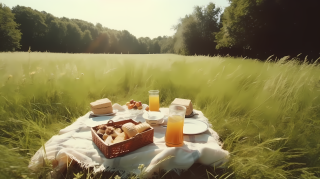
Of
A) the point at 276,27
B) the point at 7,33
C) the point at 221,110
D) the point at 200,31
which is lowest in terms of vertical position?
the point at 221,110

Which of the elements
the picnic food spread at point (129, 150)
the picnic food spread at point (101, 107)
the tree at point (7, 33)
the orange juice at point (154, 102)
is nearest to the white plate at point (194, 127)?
the picnic food spread at point (129, 150)

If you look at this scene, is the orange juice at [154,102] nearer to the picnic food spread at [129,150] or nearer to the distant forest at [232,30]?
the picnic food spread at [129,150]

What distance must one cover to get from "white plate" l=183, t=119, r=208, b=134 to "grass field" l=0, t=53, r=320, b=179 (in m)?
0.30

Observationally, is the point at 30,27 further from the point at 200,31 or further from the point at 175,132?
the point at 175,132

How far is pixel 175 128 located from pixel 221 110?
1479 millimetres

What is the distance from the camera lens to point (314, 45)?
1038 centimetres

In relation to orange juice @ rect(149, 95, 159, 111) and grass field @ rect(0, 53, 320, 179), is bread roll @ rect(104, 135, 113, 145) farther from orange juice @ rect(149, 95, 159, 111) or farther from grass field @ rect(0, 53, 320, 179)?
orange juice @ rect(149, 95, 159, 111)

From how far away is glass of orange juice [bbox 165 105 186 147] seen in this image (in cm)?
119

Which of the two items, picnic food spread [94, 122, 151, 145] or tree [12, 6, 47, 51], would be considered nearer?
picnic food spread [94, 122, 151, 145]

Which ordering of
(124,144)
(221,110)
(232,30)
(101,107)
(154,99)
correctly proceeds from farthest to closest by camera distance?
(232,30) < (221,110) < (154,99) < (101,107) < (124,144)

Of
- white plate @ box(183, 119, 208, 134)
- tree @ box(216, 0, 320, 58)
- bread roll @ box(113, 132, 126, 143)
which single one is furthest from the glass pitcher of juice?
tree @ box(216, 0, 320, 58)

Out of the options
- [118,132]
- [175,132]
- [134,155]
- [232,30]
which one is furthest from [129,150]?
[232,30]

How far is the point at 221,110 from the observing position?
2.44 metres

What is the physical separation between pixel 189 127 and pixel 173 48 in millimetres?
25195
